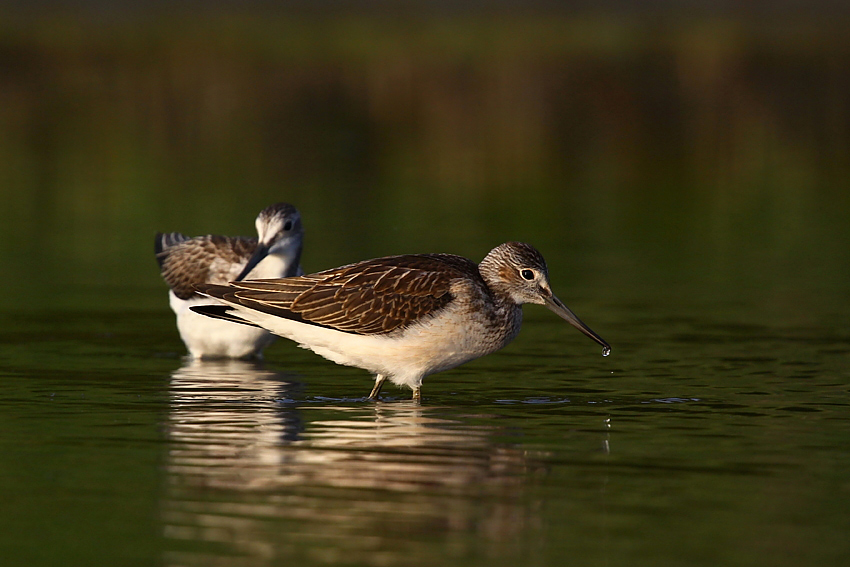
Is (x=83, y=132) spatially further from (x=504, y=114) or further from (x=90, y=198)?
(x=90, y=198)

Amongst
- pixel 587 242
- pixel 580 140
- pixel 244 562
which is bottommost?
pixel 244 562

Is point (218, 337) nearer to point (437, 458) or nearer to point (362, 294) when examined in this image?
point (362, 294)

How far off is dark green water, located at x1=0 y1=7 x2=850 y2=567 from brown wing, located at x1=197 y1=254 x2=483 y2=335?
0.73m

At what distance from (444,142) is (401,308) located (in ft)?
97.0

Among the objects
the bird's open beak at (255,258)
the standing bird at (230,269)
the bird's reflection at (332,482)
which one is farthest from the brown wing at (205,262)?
the bird's reflection at (332,482)

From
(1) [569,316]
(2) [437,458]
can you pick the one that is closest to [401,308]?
(1) [569,316]

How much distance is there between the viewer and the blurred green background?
23844mm

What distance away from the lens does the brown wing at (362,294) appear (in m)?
13.0

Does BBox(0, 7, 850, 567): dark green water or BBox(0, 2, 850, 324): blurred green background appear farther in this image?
BBox(0, 2, 850, 324): blurred green background

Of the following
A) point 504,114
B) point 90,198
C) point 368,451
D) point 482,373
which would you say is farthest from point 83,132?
point 368,451

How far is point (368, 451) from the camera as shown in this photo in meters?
10.9

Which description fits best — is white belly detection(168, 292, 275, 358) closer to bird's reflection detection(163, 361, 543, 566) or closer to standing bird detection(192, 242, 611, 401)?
standing bird detection(192, 242, 611, 401)

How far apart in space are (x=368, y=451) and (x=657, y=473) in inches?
76.1

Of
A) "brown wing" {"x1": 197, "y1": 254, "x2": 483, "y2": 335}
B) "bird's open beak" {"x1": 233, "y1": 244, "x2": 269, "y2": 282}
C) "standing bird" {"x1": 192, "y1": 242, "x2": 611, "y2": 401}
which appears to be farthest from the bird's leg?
"bird's open beak" {"x1": 233, "y1": 244, "x2": 269, "y2": 282}
